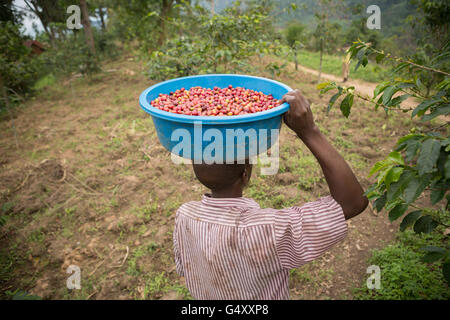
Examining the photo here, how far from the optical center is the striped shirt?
1116 millimetres

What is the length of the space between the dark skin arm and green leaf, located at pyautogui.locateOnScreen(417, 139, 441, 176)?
0.26 metres

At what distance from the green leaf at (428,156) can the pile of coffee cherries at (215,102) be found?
686mm

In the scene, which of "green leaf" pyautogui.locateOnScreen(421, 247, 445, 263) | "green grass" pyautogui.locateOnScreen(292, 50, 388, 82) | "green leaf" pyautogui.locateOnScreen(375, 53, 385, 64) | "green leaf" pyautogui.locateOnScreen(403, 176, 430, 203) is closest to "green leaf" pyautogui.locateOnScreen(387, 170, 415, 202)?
"green leaf" pyautogui.locateOnScreen(403, 176, 430, 203)

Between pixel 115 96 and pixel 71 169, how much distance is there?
4.77 metres

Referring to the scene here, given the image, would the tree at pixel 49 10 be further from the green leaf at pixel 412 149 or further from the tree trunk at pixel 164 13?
the green leaf at pixel 412 149

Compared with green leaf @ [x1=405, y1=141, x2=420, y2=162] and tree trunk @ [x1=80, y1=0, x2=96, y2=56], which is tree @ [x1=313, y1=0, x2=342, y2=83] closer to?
green leaf @ [x1=405, y1=141, x2=420, y2=162]

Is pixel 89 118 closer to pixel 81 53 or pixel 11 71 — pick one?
pixel 11 71

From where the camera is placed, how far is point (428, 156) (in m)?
0.88

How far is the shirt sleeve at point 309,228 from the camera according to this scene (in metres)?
1.10

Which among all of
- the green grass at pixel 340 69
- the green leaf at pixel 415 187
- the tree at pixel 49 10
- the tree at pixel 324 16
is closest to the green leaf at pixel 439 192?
the green leaf at pixel 415 187

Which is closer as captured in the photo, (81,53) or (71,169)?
(71,169)

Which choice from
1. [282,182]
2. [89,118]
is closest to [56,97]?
[89,118]

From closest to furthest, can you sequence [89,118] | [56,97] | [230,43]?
[230,43] < [89,118] < [56,97]

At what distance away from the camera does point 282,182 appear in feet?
13.9
